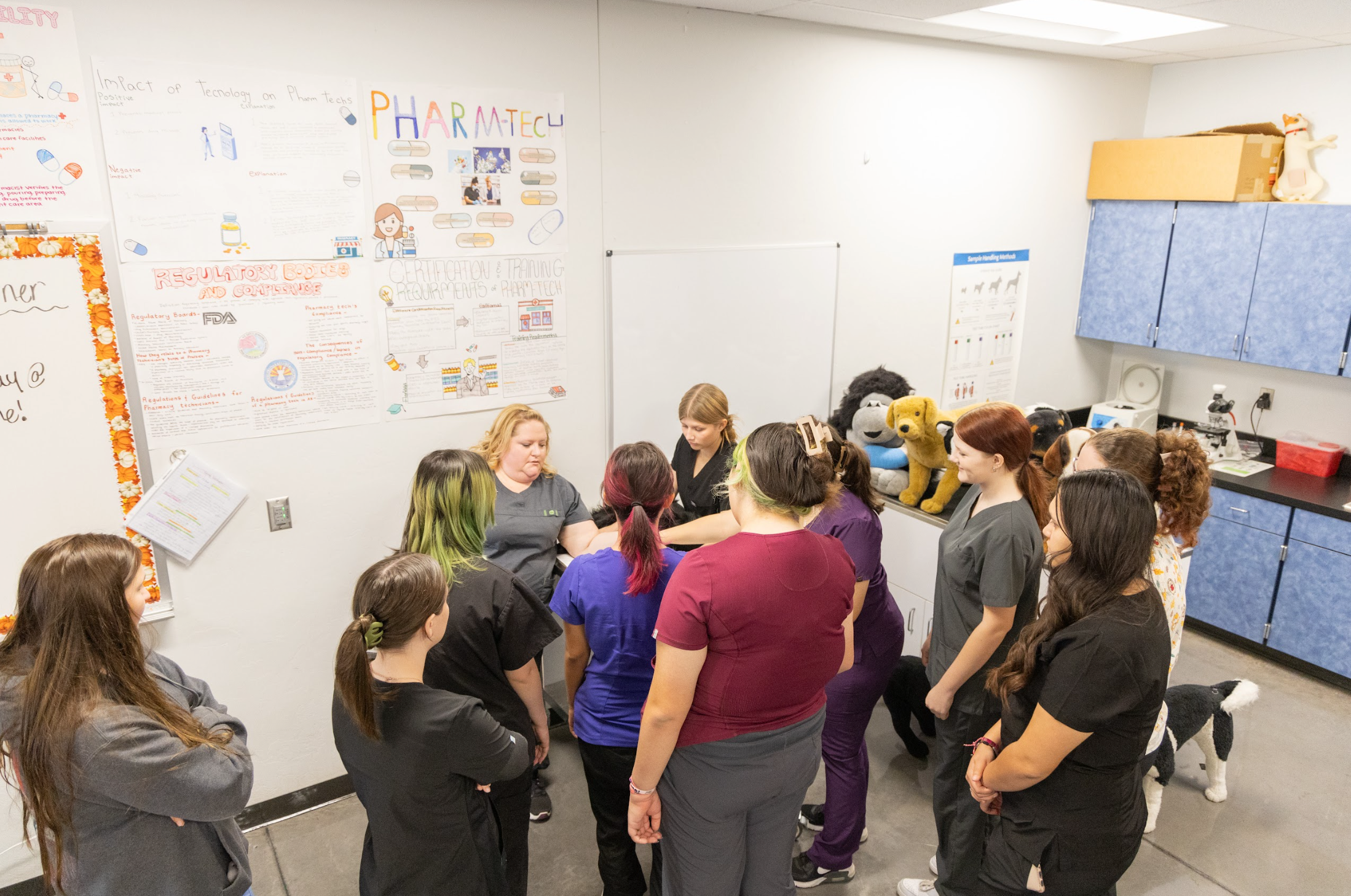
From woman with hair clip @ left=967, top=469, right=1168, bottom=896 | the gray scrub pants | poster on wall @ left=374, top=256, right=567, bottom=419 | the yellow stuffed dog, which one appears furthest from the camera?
the yellow stuffed dog

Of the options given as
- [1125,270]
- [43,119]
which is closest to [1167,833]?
[1125,270]

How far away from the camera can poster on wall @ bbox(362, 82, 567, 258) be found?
2.77 m

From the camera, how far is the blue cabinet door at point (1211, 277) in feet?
13.5

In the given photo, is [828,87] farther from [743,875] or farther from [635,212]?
[743,875]

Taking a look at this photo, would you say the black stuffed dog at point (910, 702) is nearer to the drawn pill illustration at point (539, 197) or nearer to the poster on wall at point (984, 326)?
the poster on wall at point (984, 326)

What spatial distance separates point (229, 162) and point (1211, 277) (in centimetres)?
430

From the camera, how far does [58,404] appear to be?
2.43 metres

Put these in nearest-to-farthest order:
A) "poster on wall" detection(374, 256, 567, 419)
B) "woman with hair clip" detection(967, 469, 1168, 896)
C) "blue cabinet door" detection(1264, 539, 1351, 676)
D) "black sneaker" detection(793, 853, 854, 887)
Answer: "woman with hair clip" detection(967, 469, 1168, 896) → "black sneaker" detection(793, 853, 854, 887) → "poster on wall" detection(374, 256, 567, 419) → "blue cabinet door" detection(1264, 539, 1351, 676)

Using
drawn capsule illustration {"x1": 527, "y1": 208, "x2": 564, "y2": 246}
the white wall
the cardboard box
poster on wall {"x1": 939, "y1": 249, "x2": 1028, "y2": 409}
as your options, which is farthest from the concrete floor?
the cardboard box

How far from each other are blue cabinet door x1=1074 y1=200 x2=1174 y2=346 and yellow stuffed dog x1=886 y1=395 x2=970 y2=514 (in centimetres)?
156

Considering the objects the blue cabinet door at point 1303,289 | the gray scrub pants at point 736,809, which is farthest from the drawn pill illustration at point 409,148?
the blue cabinet door at point 1303,289

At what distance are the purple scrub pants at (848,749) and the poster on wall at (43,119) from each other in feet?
8.36

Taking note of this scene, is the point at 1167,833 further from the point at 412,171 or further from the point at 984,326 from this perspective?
the point at 412,171

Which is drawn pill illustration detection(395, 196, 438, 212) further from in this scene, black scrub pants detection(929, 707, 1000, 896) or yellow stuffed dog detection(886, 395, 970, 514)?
black scrub pants detection(929, 707, 1000, 896)
